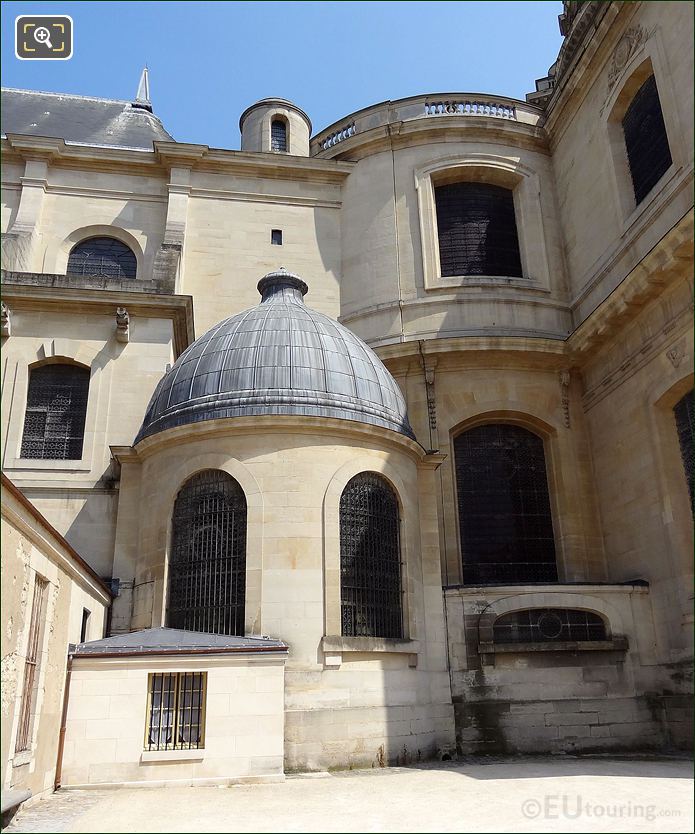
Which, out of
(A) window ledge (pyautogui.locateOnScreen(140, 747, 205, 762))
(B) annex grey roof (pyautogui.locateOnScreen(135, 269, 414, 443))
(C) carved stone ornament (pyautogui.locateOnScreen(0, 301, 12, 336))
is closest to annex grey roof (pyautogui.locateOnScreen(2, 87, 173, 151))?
(C) carved stone ornament (pyautogui.locateOnScreen(0, 301, 12, 336))

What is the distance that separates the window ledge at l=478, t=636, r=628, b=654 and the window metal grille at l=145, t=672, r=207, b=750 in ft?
18.1

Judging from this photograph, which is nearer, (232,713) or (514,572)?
(232,713)

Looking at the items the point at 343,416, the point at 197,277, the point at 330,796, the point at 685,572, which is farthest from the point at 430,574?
the point at 197,277

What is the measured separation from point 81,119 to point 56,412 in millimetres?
12650

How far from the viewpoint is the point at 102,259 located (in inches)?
828

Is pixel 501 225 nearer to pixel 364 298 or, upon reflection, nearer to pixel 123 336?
pixel 364 298

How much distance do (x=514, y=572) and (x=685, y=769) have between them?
6.51m

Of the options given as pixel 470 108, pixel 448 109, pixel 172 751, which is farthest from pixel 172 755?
pixel 470 108

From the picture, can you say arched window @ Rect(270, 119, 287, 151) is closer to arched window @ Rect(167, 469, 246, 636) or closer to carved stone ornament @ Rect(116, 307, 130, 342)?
carved stone ornament @ Rect(116, 307, 130, 342)

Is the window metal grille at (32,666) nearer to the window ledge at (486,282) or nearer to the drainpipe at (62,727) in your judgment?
the drainpipe at (62,727)

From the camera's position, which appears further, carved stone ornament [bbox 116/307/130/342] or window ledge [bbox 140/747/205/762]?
carved stone ornament [bbox 116/307/130/342]

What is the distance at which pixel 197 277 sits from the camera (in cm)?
2083

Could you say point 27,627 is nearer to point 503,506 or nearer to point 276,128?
point 503,506

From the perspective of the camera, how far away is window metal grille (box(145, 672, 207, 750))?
10719 millimetres
